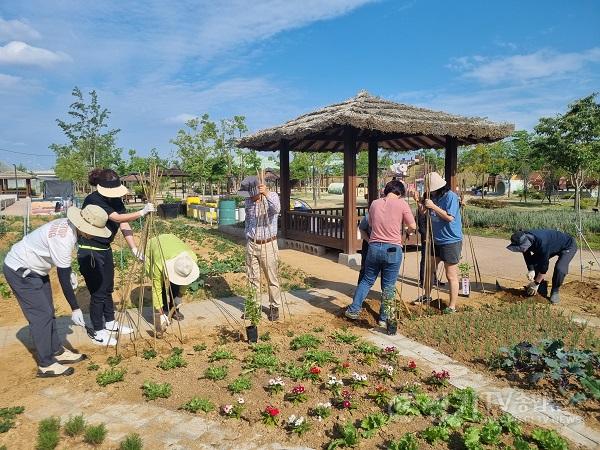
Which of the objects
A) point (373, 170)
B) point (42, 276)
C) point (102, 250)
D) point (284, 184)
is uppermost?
point (373, 170)

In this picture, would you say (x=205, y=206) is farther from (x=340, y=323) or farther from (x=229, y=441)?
(x=229, y=441)

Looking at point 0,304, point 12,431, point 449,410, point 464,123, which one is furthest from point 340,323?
point 464,123

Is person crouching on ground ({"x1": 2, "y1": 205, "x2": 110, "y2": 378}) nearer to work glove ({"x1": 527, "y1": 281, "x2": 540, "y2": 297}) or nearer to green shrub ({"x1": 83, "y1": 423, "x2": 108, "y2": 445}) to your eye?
green shrub ({"x1": 83, "y1": 423, "x2": 108, "y2": 445})

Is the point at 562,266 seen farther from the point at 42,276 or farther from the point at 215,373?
the point at 42,276

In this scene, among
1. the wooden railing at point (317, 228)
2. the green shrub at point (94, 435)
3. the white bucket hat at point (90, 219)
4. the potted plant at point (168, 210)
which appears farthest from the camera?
the potted plant at point (168, 210)

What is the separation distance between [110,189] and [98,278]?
88 centimetres

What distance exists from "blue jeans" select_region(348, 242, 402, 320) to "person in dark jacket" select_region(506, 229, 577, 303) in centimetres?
179

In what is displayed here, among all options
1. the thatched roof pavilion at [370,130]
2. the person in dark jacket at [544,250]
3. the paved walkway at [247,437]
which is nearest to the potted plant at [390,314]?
the paved walkway at [247,437]

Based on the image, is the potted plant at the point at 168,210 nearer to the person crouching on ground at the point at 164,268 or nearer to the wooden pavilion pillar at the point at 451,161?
the wooden pavilion pillar at the point at 451,161

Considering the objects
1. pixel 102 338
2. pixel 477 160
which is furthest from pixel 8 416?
pixel 477 160

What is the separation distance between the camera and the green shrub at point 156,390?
132 inches

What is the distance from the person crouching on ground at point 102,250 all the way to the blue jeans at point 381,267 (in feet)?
7.62

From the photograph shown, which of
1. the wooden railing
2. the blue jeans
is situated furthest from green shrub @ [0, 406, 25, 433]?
the wooden railing

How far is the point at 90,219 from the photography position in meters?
4.07
